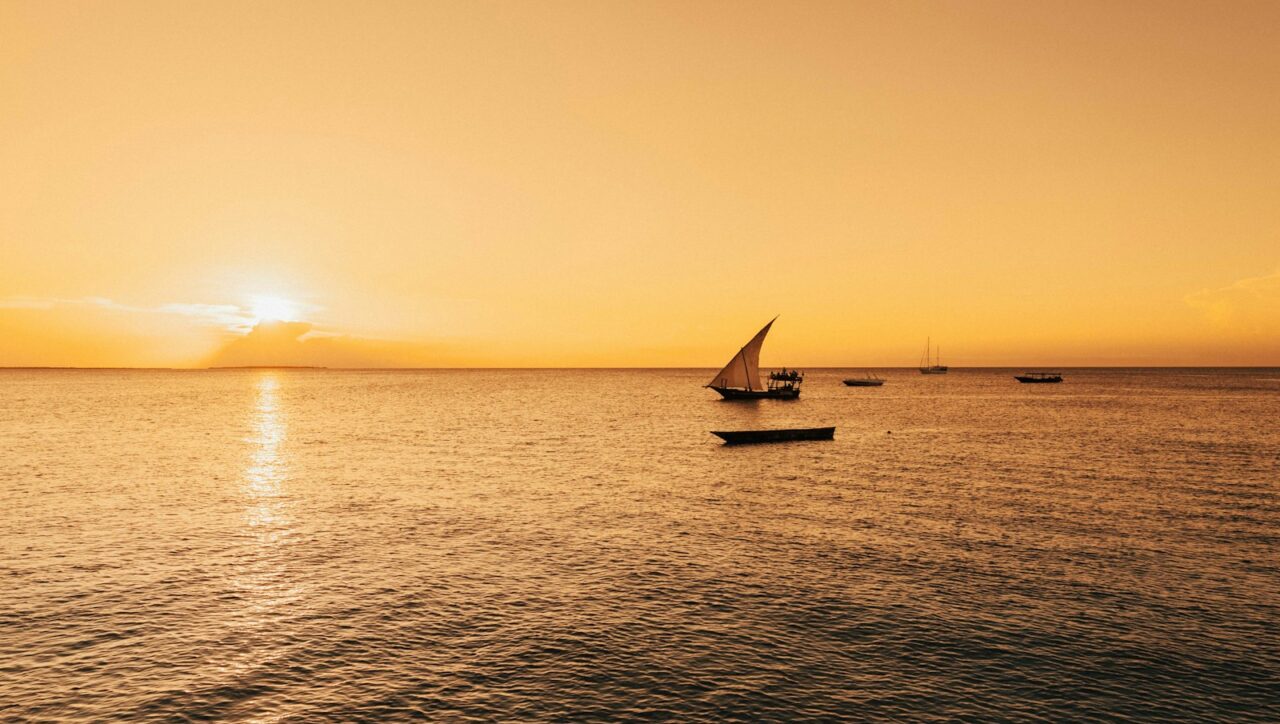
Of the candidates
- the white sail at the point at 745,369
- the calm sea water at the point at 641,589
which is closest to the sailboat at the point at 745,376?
the white sail at the point at 745,369

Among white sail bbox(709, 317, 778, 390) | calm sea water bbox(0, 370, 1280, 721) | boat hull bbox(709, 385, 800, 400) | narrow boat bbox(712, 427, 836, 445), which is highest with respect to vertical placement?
white sail bbox(709, 317, 778, 390)

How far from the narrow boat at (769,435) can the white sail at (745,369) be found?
159 ft

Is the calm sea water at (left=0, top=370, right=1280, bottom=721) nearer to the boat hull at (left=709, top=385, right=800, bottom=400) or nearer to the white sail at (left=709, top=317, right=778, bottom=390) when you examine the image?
the white sail at (left=709, top=317, right=778, bottom=390)

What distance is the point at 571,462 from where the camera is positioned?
78.2 m

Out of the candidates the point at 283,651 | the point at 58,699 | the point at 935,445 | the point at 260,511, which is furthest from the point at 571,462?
the point at 58,699

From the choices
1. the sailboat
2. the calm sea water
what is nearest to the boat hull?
the sailboat

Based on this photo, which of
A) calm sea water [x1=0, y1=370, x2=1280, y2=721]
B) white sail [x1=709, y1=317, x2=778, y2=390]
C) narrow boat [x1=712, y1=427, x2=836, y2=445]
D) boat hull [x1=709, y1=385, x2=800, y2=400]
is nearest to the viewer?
calm sea water [x1=0, y1=370, x2=1280, y2=721]

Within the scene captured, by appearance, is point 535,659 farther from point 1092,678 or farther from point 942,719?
point 1092,678

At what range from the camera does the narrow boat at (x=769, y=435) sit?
92250 millimetres

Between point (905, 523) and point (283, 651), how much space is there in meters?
36.0

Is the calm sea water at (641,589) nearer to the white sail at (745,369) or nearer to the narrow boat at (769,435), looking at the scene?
the narrow boat at (769,435)

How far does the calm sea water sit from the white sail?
74250 mm

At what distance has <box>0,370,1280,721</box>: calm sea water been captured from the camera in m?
23.7

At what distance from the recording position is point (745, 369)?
15862cm
